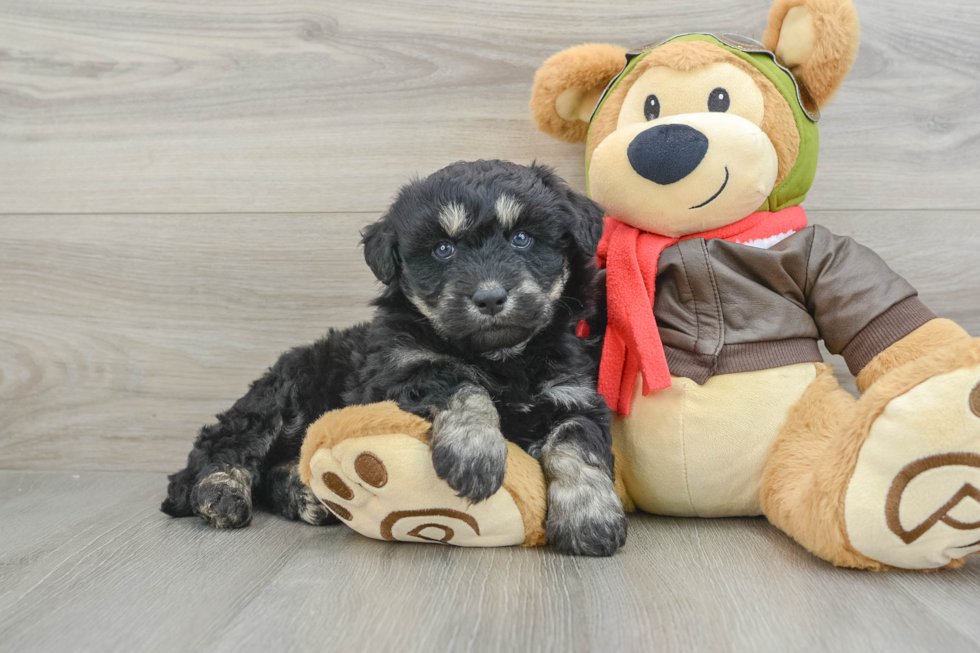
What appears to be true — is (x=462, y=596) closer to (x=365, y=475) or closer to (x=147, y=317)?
(x=365, y=475)

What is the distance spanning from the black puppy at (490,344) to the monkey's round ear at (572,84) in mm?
333

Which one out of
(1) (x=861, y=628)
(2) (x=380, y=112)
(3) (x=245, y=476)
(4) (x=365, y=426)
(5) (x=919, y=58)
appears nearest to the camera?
(1) (x=861, y=628)

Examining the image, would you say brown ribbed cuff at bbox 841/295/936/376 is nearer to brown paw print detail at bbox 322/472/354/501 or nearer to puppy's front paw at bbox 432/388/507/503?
puppy's front paw at bbox 432/388/507/503

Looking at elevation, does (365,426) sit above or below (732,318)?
below

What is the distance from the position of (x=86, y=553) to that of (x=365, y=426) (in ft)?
2.59

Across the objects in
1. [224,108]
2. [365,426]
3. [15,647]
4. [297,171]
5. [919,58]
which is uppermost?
[919,58]

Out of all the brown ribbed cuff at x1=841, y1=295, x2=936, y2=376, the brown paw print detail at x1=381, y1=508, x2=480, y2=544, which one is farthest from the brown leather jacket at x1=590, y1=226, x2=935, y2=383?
the brown paw print detail at x1=381, y1=508, x2=480, y2=544

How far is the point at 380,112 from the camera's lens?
7.75 ft

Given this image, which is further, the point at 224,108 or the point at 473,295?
the point at 224,108

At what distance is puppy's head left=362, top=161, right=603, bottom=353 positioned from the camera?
1538 millimetres

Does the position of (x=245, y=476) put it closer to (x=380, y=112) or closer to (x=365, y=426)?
(x=365, y=426)

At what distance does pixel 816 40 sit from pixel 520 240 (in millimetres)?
865

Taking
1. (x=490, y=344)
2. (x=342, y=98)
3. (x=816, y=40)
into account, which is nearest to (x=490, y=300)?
(x=490, y=344)

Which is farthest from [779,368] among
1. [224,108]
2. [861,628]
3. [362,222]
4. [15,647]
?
[224,108]
